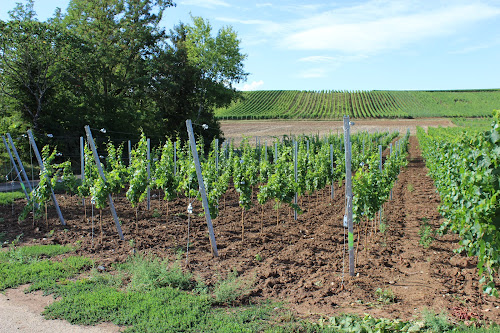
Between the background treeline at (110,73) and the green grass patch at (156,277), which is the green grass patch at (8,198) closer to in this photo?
the background treeline at (110,73)

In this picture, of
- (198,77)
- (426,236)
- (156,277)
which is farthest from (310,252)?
(198,77)

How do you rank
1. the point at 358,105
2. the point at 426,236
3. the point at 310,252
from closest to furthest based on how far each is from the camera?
the point at 310,252 < the point at 426,236 < the point at 358,105

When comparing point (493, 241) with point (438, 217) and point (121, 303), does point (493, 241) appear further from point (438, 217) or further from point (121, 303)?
point (438, 217)

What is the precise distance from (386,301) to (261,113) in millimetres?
69519

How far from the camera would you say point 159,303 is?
529 centimetres

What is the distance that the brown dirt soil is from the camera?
537 cm

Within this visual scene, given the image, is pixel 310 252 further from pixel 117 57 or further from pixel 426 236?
pixel 117 57

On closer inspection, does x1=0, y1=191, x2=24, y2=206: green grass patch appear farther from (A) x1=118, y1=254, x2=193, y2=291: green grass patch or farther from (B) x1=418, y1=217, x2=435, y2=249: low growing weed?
(B) x1=418, y1=217, x2=435, y2=249: low growing weed

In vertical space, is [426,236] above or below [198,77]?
below

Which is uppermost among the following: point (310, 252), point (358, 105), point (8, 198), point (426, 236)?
point (358, 105)

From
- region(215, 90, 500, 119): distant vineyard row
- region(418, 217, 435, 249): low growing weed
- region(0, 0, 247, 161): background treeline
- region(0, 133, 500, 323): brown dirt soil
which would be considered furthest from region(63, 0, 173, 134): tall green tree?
region(215, 90, 500, 119): distant vineyard row

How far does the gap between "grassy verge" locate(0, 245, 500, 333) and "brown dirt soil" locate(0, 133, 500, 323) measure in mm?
Result: 374

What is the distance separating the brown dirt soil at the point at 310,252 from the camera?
537 cm

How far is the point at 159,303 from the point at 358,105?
3183 inches
